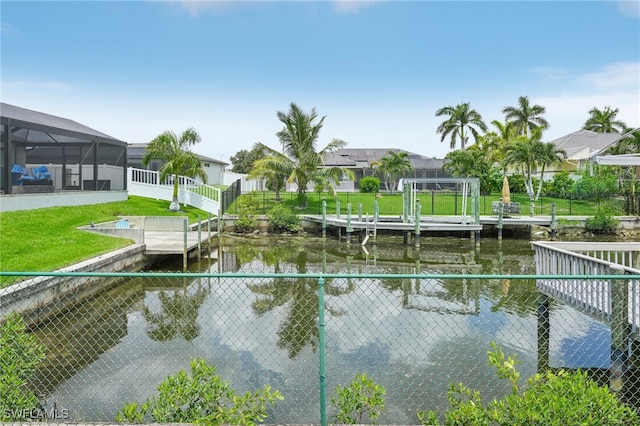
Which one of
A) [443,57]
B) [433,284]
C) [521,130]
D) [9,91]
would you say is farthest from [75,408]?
[521,130]

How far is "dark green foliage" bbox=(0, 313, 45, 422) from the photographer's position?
12.8 feet

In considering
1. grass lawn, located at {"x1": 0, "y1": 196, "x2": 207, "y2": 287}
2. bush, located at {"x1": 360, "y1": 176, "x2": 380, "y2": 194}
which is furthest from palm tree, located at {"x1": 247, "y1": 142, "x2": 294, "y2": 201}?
bush, located at {"x1": 360, "y1": 176, "x2": 380, "y2": 194}

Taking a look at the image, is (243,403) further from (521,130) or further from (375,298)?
(521,130)

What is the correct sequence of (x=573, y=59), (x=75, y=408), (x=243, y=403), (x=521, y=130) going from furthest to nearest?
(x=521, y=130)
(x=573, y=59)
(x=75, y=408)
(x=243, y=403)

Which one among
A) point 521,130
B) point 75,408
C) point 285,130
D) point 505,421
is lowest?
point 75,408

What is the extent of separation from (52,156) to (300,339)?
17.6 m

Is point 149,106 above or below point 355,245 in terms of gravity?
above

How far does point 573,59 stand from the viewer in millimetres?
29141

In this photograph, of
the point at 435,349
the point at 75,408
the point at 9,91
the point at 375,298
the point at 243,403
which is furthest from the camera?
the point at 9,91

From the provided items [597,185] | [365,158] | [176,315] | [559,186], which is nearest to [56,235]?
[176,315]

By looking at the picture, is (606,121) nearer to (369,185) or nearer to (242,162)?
(369,185)

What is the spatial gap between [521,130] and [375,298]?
Result: 151ft

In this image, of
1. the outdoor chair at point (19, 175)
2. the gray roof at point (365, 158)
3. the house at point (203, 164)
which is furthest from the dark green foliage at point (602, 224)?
the house at point (203, 164)

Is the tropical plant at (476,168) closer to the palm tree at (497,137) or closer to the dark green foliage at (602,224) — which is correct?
the palm tree at (497,137)
